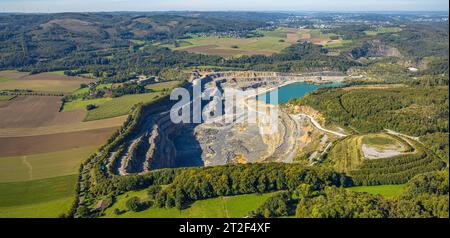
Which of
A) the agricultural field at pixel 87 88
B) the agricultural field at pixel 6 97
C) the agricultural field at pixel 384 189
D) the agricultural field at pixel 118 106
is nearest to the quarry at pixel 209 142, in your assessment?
the agricultural field at pixel 118 106

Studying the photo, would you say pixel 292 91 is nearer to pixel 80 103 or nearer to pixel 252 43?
pixel 80 103

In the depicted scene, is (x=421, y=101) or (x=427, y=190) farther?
(x=421, y=101)

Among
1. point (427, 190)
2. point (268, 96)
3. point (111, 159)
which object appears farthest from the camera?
point (268, 96)

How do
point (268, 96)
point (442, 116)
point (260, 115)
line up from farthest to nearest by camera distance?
point (268, 96) → point (260, 115) → point (442, 116)

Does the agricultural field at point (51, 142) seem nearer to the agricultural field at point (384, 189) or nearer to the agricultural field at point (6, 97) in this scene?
the agricultural field at point (6, 97)

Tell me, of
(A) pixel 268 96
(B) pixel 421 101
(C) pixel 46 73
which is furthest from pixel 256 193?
(C) pixel 46 73

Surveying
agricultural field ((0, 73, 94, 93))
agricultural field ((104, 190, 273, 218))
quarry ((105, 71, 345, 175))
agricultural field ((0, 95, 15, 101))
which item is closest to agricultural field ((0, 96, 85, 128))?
agricultural field ((0, 95, 15, 101))

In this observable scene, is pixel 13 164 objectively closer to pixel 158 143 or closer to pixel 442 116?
pixel 158 143
